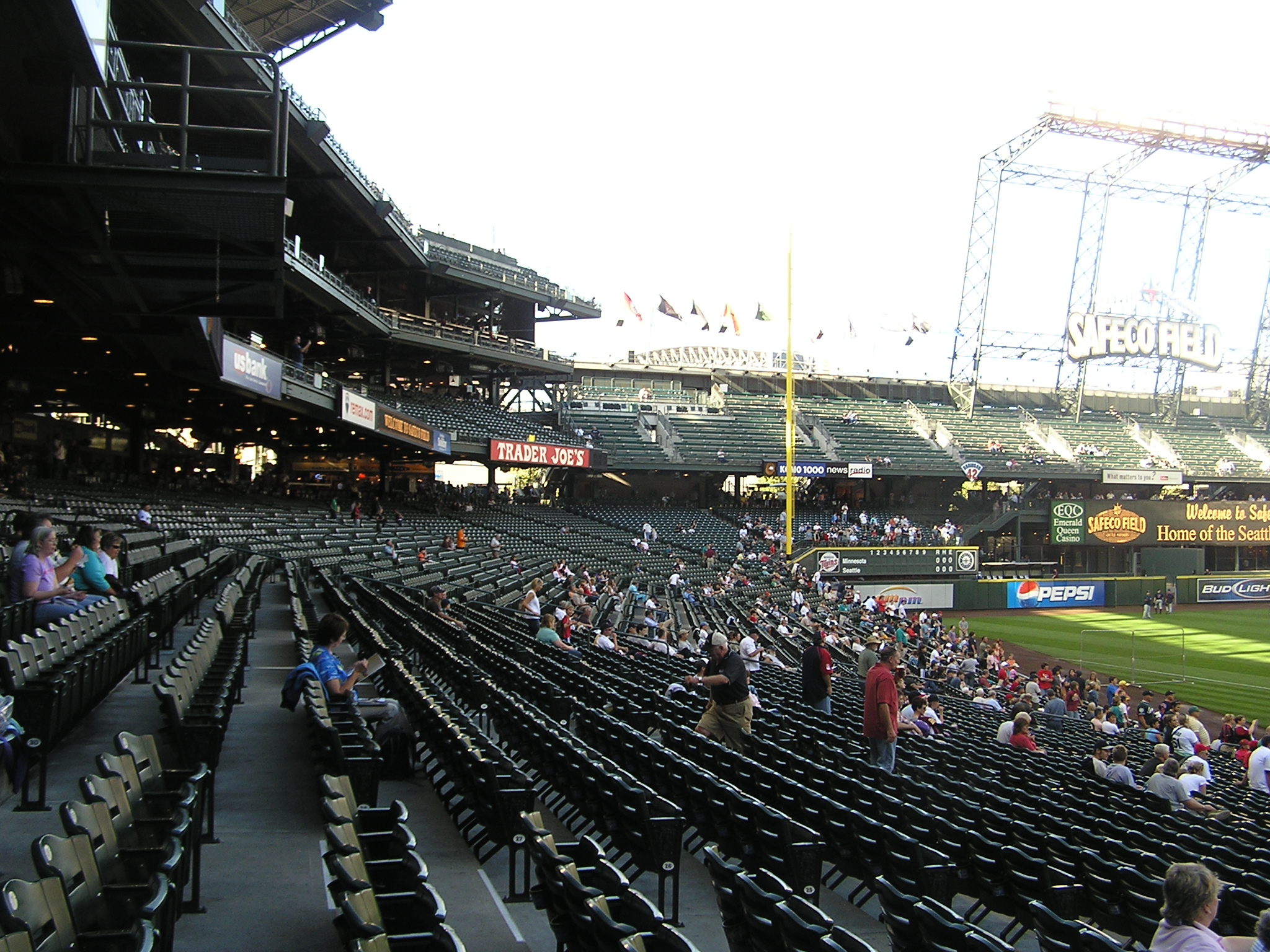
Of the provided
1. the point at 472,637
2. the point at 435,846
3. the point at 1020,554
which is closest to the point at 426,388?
the point at 1020,554

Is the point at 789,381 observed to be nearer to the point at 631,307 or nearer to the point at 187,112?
the point at 631,307

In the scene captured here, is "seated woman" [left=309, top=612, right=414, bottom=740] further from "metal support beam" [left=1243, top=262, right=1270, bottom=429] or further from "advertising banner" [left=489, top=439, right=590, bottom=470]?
"metal support beam" [left=1243, top=262, right=1270, bottom=429]

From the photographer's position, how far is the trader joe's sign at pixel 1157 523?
149 ft

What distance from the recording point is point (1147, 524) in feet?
152

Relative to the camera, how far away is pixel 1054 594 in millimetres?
42594

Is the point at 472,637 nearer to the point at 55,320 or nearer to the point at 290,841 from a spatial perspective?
the point at 290,841

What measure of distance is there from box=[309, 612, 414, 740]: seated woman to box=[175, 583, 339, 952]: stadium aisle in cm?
46

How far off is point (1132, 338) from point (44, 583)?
5671 cm

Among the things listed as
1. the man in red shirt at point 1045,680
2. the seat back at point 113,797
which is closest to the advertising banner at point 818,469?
the man in red shirt at point 1045,680

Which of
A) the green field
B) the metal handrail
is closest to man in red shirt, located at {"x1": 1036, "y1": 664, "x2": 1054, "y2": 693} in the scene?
the green field

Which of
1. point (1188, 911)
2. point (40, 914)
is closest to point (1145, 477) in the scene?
point (1188, 911)

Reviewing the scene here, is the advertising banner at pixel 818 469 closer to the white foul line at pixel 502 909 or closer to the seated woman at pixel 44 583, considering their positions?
the seated woman at pixel 44 583

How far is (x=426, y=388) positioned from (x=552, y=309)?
6823 millimetres

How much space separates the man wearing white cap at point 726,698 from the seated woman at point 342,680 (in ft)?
8.09
